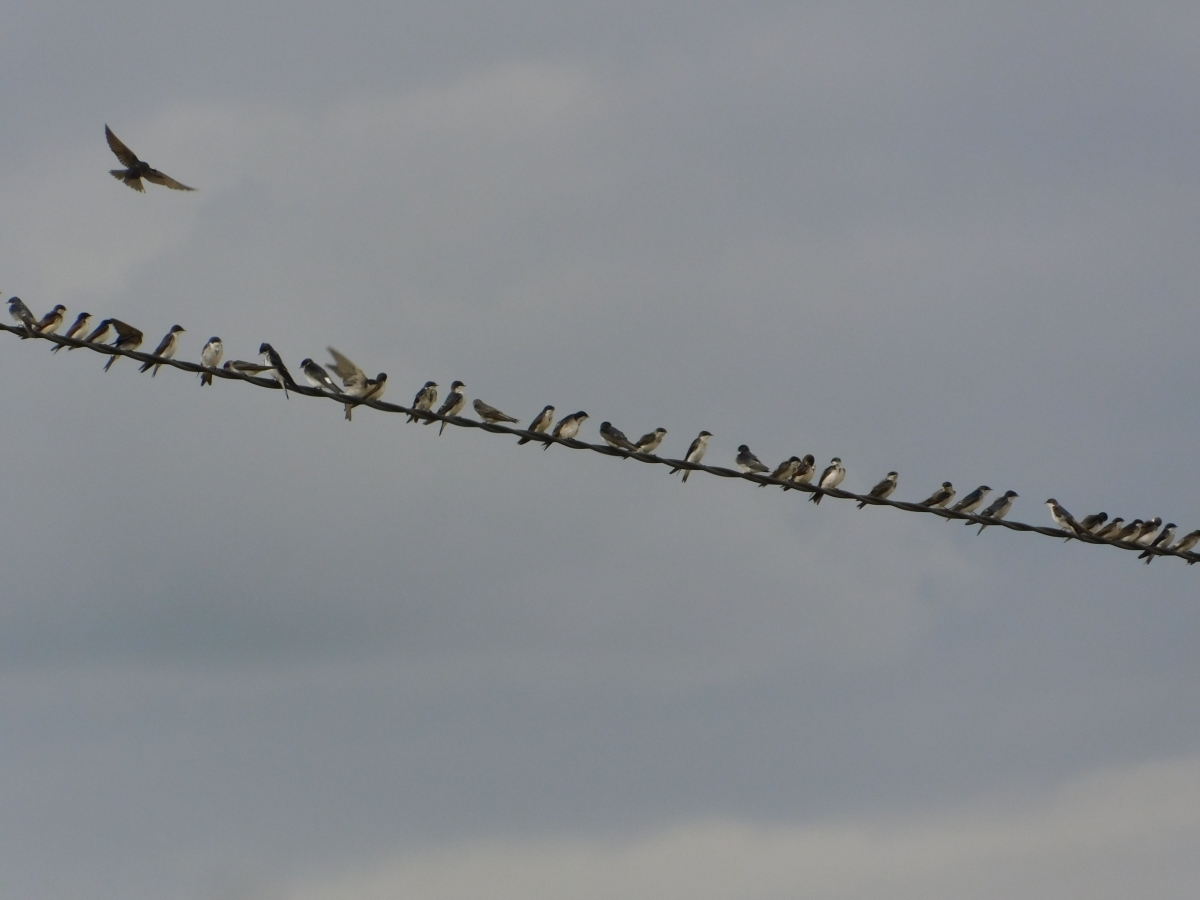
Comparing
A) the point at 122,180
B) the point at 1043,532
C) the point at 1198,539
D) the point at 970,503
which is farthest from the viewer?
the point at 970,503

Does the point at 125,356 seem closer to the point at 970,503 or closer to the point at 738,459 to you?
the point at 738,459

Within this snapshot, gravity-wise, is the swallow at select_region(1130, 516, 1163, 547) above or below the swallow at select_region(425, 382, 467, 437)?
above

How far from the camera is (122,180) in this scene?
31031mm

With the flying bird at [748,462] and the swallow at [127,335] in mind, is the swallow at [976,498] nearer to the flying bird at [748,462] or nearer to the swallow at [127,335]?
the flying bird at [748,462]

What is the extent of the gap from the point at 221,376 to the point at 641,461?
3.96m

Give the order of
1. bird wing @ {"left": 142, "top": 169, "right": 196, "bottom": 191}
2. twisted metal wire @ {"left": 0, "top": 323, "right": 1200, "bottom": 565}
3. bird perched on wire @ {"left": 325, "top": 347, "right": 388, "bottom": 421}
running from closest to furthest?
1. twisted metal wire @ {"left": 0, "top": 323, "right": 1200, "bottom": 565}
2. bird perched on wire @ {"left": 325, "top": 347, "right": 388, "bottom": 421}
3. bird wing @ {"left": 142, "top": 169, "right": 196, "bottom": 191}

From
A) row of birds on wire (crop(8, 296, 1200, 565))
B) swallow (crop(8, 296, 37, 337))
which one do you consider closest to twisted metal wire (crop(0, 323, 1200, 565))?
row of birds on wire (crop(8, 296, 1200, 565))

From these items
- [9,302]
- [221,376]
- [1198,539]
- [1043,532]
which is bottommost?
[221,376]

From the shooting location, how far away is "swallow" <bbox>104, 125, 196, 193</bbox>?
101ft

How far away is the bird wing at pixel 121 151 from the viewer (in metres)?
31.6

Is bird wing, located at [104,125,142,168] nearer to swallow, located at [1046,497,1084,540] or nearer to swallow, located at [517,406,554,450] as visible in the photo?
swallow, located at [517,406,554,450]

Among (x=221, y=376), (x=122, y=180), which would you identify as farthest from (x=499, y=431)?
(x=122, y=180)

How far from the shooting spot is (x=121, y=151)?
104 ft

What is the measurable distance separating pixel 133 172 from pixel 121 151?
65 cm
